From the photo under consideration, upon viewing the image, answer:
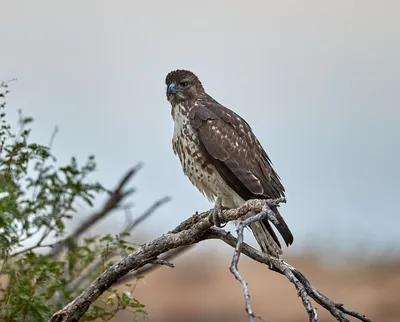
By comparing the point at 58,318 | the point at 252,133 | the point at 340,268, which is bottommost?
the point at 58,318

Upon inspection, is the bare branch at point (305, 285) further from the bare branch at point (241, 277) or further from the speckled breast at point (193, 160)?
the speckled breast at point (193, 160)

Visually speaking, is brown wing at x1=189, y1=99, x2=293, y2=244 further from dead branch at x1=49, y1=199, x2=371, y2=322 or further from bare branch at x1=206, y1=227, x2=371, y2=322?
bare branch at x1=206, y1=227, x2=371, y2=322

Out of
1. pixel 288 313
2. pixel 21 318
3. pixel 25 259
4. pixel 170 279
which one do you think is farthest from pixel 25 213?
pixel 170 279

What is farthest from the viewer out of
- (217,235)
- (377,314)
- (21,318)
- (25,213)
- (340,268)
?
(340,268)

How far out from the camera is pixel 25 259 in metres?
7.08

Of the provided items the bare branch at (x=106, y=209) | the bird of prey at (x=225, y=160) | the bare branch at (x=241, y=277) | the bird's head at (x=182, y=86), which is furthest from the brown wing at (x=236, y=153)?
the bare branch at (x=241, y=277)

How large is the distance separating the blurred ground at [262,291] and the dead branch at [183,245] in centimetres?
624

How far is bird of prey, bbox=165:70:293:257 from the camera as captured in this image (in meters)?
6.76

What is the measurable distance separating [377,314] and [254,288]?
1453 mm

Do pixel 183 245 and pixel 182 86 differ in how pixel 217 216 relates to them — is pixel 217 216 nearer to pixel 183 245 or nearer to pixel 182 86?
pixel 183 245

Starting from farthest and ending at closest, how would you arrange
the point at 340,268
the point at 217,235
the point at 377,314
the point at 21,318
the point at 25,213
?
1. the point at 340,268
2. the point at 377,314
3. the point at 25,213
4. the point at 21,318
5. the point at 217,235

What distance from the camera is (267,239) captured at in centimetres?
672

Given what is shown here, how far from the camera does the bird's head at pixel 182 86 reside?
764 centimetres

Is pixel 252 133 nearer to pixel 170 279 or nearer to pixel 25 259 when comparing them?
pixel 25 259
